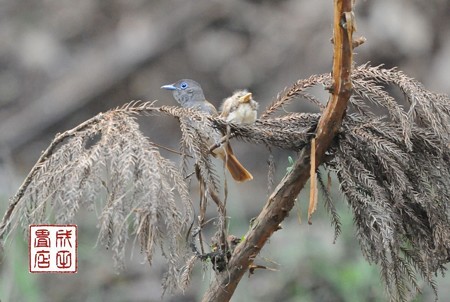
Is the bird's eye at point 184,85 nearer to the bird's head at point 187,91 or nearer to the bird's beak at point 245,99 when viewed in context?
the bird's head at point 187,91

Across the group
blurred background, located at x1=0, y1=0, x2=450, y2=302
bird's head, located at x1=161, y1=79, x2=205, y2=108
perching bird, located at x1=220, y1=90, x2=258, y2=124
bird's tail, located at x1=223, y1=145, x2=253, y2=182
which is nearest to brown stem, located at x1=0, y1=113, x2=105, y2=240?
perching bird, located at x1=220, y1=90, x2=258, y2=124

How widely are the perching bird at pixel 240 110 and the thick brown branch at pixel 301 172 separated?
137mm

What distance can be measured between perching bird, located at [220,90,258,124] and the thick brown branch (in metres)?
0.14

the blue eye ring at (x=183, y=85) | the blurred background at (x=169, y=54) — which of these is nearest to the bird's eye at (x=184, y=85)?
the blue eye ring at (x=183, y=85)

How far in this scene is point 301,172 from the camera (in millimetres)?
1617

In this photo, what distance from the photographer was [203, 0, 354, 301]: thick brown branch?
1.51 meters

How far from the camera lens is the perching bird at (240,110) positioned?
5.56ft

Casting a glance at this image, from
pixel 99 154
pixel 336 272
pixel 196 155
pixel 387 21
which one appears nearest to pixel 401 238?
pixel 196 155

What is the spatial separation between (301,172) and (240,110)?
185 millimetres

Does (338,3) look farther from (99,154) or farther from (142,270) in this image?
(142,270)

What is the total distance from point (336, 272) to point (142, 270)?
1.17m

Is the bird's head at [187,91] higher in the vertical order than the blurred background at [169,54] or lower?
lower

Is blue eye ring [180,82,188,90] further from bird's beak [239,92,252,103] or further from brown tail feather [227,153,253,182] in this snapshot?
bird's beak [239,92,252,103]

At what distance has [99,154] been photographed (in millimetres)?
1454
